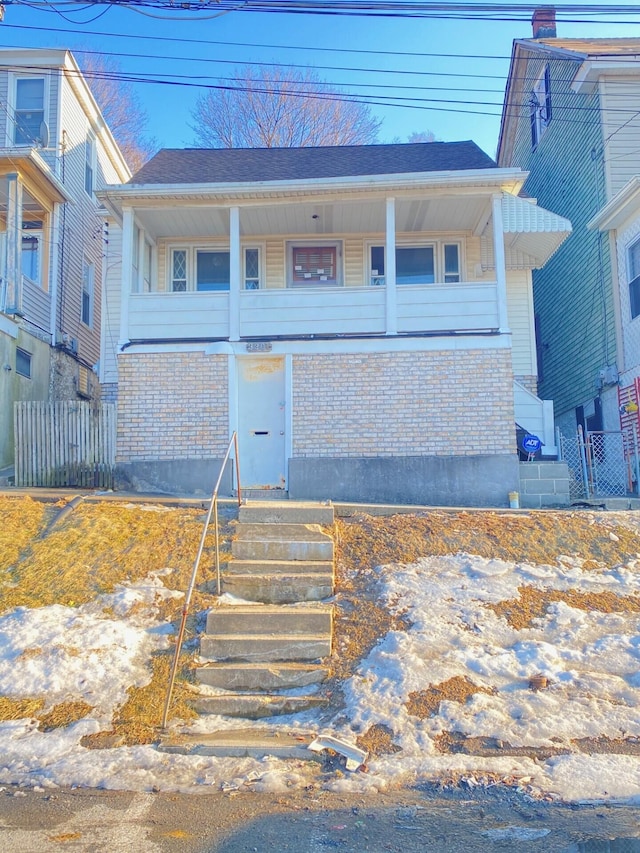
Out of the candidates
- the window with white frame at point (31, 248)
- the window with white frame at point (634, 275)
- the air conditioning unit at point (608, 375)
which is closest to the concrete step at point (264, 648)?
the air conditioning unit at point (608, 375)

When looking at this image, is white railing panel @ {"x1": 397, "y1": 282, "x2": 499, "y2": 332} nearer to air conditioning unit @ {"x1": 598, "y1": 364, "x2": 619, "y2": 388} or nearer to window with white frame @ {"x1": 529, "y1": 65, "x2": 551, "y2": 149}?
air conditioning unit @ {"x1": 598, "y1": 364, "x2": 619, "y2": 388}

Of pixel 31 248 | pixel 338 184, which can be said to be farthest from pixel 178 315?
pixel 31 248

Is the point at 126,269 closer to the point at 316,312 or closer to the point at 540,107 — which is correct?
the point at 316,312

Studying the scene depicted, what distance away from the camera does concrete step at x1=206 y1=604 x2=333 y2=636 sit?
22.1 feet

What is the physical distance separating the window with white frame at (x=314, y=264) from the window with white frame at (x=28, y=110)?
7.21 m

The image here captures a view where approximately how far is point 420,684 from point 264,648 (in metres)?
1.42

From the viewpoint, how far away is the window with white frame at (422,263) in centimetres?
1377

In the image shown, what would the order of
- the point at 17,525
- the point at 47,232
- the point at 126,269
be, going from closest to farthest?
the point at 17,525 < the point at 126,269 < the point at 47,232

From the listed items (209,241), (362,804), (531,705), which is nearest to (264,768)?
(362,804)

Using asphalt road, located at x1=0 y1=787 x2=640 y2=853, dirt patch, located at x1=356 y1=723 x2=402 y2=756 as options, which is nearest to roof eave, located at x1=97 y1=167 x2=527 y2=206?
dirt patch, located at x1=356 y1=723 x2=402 y2=756

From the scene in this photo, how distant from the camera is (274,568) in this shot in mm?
7738

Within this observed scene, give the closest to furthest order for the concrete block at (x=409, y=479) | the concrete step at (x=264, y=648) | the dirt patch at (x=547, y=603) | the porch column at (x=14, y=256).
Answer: the concrete step at (x=264, y=648) → the dirt patch at (x=547, y=603) → the concrete block at (x=409, y=479) → the porch column at (x=14, y=256)

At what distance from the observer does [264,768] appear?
16.5 ft

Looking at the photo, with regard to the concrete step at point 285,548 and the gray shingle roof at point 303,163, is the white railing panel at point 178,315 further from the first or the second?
the concrete step at point 285,548
